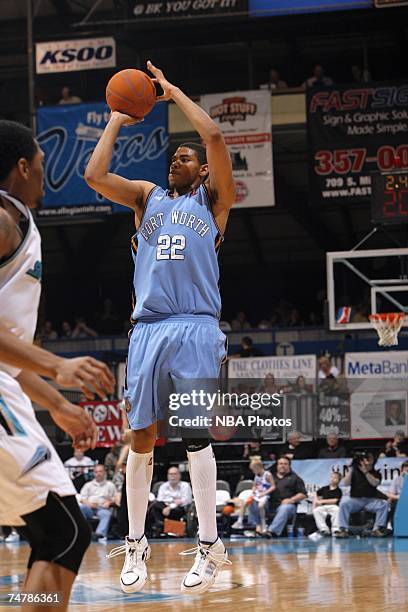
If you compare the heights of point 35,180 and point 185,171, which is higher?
point 185,171

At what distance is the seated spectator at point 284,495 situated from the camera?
14102 mm

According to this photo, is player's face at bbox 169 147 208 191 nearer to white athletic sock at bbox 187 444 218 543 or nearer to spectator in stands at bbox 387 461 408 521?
white athletic sock at bbox 187 444 218 543

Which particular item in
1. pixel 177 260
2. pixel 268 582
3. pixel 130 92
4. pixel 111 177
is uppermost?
pixel 130 92

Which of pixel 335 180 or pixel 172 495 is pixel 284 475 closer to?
pixel 172 495

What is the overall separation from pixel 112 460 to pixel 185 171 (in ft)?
37.3

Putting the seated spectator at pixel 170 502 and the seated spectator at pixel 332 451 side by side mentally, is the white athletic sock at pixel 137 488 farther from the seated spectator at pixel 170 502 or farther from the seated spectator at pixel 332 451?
the seated spectator at pixel 332 451

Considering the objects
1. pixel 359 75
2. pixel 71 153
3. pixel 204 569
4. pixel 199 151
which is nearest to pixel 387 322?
pixel 71 153

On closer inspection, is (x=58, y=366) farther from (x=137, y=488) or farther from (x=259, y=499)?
(x=259, y=499)

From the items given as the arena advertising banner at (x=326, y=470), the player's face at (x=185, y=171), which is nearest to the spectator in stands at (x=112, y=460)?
the arena advertising banner at (x=326, y=470)

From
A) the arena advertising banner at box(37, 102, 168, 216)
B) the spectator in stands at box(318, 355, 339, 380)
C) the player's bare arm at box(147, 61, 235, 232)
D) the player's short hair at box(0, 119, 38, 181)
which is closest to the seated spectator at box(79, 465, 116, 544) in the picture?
the spectator in stands at box(318, 355, 339, 380)

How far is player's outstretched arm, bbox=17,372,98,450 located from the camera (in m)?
3.08

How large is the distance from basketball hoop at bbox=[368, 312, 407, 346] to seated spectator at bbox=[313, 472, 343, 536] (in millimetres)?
2741

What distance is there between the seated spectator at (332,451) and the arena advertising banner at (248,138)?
5.47 m

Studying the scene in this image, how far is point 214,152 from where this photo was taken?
5.61 metres
